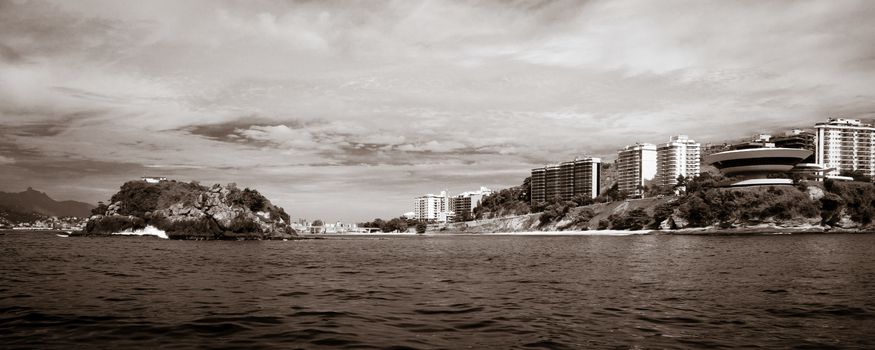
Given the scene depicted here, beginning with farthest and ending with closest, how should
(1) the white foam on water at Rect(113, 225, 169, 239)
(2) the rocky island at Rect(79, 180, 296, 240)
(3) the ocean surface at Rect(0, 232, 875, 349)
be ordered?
1. (1) the white foam on water at Rect(113, 225, 169, 239)
2. (2) the rocky island at Rect(79, 180, 296, 240)
3. (3) the ocean surface at Rect(0, 232, 875, 349)

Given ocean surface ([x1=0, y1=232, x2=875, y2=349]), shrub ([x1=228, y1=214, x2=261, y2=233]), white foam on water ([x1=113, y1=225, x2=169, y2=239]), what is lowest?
white foam on water ([x1=113, y1=225, x2=169, y2=239])

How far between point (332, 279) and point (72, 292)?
13414 mm

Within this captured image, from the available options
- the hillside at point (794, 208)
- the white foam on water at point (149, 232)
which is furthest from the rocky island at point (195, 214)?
the hillside at point (794, 208)

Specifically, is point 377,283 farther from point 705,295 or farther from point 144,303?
point 705,295

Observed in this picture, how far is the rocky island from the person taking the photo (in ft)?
458

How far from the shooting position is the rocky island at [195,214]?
458 feet

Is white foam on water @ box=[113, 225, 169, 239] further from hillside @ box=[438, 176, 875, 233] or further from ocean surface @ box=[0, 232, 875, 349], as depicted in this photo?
hillside @ box=[438, 176, 875, 233]

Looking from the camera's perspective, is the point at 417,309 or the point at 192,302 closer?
the point at 417,309

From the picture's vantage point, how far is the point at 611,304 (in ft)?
74.5

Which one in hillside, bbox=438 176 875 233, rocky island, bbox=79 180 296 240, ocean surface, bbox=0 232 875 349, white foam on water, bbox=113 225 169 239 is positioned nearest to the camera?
ocean surface, bbox=0 232 875 349

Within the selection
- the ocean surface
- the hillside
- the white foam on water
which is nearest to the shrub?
the white foam on water

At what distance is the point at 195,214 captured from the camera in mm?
142000

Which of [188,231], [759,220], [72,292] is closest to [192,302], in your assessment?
[72,292]

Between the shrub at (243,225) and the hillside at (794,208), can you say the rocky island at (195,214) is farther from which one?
the hillside at (794,208)
